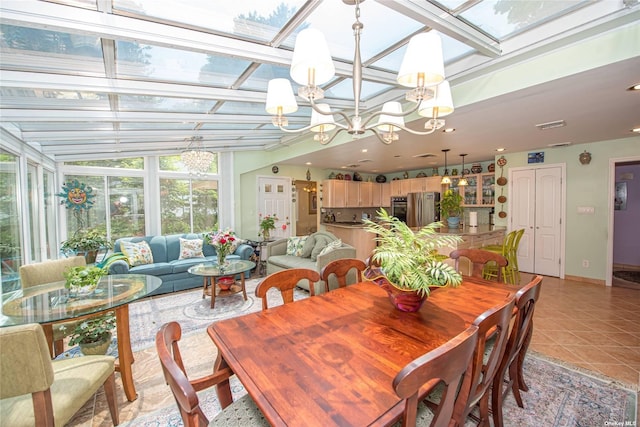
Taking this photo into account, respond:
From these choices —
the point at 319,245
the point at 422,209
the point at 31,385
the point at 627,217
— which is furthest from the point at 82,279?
the point at 627,217

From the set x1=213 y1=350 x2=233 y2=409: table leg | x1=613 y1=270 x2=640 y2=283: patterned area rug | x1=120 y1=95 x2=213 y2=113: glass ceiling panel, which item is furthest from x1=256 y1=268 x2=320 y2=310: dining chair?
x1=613 y1=270 x2=640 y2=283: patterned area rug

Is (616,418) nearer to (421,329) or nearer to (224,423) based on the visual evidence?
(421,329)

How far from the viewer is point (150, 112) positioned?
112 inches

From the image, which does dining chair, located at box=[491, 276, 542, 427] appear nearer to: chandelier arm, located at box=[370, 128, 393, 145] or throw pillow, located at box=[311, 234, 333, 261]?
chandelier arm, located at box=[370, 128, 393, 145]

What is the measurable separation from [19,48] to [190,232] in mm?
4313

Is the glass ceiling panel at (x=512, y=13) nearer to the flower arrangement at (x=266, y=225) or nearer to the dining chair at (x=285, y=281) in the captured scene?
the dining chair at (x=285, y=281)

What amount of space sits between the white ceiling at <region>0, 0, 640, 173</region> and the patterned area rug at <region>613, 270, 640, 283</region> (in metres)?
3.12

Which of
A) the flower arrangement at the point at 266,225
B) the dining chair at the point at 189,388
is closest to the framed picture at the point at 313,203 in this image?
the flower arrangement at the point at 266,225

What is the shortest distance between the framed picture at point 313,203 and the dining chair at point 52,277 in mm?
4920

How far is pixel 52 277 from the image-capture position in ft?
8.25

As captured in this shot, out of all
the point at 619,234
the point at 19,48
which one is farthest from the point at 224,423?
the point at 619,234

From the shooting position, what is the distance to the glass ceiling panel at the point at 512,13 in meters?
1.62

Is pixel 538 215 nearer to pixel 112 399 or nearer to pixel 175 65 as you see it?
pixel 175 65

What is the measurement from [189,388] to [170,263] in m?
4.20
